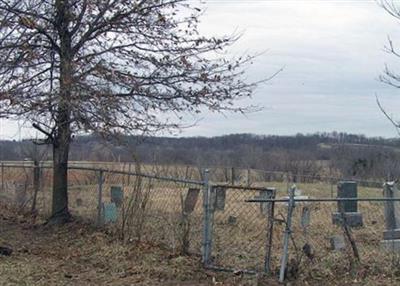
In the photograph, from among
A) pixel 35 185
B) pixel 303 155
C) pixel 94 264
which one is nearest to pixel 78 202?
pixel 35 185

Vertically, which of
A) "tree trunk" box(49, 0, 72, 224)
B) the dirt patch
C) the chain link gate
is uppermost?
"tree trunk" box(49, 0, 72, 224)

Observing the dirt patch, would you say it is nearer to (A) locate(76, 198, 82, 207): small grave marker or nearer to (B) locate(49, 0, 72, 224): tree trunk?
(B) locate(49, 0, 72, 224): tree trunk

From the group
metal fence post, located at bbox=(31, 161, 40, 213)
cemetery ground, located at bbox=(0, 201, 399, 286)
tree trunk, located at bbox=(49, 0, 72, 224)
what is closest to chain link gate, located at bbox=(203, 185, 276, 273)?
cemetery ground, located at bbox=(0, 201, 399, 286)

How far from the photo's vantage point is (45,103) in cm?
1103

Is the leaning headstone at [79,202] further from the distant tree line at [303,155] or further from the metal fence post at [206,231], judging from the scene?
the distant tree line at [303,155]

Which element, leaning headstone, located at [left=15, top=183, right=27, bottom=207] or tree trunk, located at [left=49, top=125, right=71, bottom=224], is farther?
leaning headstone, located at [left=15, top=183, right=27, bottom=207]

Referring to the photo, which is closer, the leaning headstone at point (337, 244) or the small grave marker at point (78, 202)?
the leaning headstone at point (337, 244)

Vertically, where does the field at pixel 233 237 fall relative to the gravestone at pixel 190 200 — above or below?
below

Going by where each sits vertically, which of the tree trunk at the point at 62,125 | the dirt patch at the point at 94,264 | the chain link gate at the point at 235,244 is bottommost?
the dirt patch at the point at 94,264

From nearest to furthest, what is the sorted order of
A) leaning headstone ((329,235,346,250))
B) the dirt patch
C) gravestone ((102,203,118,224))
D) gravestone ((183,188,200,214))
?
the dirt patch, leaning headstone ((329,235,346,250)), gravestone ((183,188,200,214)), gravestone ((102,203,118,224))

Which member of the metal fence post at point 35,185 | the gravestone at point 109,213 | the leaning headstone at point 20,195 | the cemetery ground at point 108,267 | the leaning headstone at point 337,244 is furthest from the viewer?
the leaning headstone at point 20,195

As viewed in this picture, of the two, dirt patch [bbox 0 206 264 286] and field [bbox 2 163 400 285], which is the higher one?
field [bbox 2 163 400 285]

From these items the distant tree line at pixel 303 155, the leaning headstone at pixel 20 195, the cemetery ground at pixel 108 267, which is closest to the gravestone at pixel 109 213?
the cemetery ground at pixel 108 267

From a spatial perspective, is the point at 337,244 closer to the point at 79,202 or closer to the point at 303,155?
the point at 79,202
